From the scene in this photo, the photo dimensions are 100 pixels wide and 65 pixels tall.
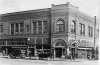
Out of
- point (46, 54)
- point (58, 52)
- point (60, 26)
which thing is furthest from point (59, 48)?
point (60, 26)

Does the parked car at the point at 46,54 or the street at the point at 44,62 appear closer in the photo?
the street at the point at 44,62

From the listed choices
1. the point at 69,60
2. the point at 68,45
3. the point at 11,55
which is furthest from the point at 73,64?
the point at 11,55

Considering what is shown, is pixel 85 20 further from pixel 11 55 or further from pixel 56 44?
pixel 11 55

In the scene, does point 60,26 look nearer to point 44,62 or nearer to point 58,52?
point 58,52

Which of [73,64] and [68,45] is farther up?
[68,45]

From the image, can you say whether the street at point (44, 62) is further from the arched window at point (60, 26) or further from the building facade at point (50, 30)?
the arched window at point (60, 26)

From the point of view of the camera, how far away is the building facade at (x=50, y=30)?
323 cm

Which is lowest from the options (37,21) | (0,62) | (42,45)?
(0,62)

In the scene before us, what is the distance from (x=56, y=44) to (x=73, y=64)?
1.51 feet

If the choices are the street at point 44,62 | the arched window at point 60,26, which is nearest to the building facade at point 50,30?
the arched window at point 60,26

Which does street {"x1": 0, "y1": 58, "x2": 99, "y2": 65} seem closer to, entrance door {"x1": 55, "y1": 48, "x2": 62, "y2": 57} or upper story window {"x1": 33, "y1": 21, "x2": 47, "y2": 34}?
entrance door {"x1": 55, "y1": 48, "x2": 62, "y2": 57}

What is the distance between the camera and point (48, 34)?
3.47 metres

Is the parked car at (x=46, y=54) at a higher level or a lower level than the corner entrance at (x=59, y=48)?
lower

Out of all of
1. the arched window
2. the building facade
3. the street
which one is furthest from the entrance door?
the arched window
